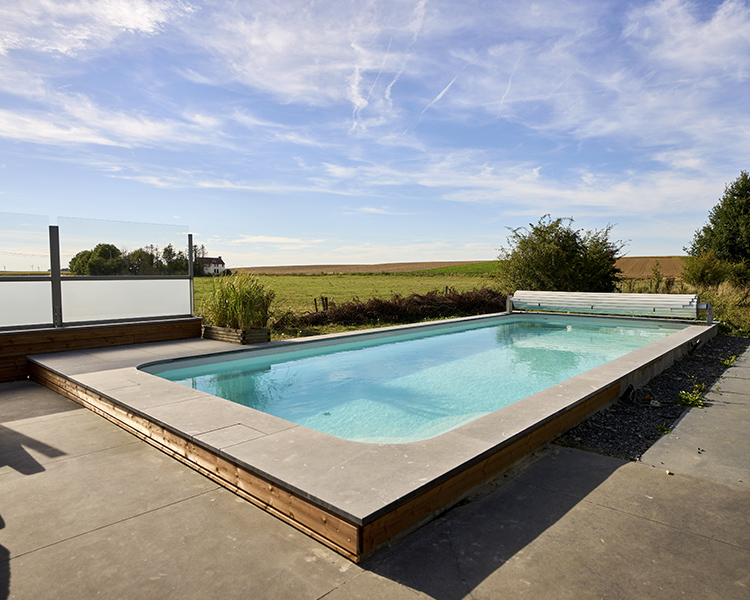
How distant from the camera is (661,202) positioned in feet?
47.7

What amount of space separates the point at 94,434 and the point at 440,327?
7.43m

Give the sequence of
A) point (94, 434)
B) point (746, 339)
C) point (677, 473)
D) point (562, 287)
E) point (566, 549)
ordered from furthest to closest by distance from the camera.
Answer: point (562, 287) < point (746, 339) < point (94, 434) < point (677, 473) < point (566, 549)

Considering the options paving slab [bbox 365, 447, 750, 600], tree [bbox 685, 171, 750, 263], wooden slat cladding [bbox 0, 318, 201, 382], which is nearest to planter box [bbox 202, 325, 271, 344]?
wooden slat cladding [bbox 0, 318, 201, 382]

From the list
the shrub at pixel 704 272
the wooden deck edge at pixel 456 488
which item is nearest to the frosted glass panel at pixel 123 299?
the wooden deck edge at pixel 456 488

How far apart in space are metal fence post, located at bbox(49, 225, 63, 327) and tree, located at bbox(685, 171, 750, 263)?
24304 mm

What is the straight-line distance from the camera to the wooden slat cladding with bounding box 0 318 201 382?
549cm

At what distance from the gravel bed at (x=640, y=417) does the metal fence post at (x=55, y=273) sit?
6.57 m

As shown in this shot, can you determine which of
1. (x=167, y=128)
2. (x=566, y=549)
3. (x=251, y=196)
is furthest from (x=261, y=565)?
(x=251, y=196)

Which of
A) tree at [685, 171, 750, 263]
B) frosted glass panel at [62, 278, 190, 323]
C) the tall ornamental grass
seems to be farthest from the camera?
tree at [685, 171, 750, 263]

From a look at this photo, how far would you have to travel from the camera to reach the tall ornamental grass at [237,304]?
7477 mm

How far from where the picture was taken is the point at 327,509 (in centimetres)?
200

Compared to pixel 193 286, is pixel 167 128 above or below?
above

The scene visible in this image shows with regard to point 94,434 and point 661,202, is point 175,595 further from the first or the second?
point 661,202

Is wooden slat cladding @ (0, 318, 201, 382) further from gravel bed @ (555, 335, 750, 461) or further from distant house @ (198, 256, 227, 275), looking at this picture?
gravel bed @ (555, 335, 750, 461)
